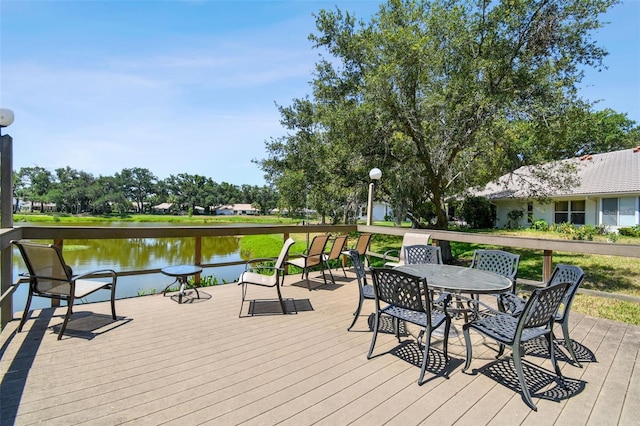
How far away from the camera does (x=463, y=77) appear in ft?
25.7

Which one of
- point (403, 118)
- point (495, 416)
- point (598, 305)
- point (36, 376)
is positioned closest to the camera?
point (495, 416)

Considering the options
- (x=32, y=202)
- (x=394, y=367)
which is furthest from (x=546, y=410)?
(x=32, y=202)

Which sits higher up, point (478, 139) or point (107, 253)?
point (478, 139)

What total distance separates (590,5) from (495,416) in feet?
32.0

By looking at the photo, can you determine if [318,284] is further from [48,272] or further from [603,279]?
[603,279]

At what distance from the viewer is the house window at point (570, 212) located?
15104 millimetres

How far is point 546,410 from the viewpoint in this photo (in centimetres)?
193

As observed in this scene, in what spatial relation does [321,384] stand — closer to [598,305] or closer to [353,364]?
[353,364]

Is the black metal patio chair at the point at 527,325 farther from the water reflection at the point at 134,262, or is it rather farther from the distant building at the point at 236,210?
the distant building at the point at 236,210

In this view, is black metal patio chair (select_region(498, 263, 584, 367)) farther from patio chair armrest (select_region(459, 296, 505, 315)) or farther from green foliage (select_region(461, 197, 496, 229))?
green foliage (select_region(461, 197, 496, 229))

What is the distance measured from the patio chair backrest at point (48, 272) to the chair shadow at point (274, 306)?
173 cm

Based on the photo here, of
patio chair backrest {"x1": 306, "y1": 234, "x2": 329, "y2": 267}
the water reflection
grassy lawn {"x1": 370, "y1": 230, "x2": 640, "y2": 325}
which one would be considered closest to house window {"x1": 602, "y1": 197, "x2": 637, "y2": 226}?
grassy lawn {"x1": 370, "y1": 230, "x2": 640, "y2": 325}

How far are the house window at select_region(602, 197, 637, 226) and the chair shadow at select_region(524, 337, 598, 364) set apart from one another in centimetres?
1450

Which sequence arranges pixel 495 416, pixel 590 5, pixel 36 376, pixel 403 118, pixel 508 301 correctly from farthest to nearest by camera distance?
pixel 403 118 → pixel 590 5 → pixel 508 301 → pixel 36 376 → pixel 495 416
